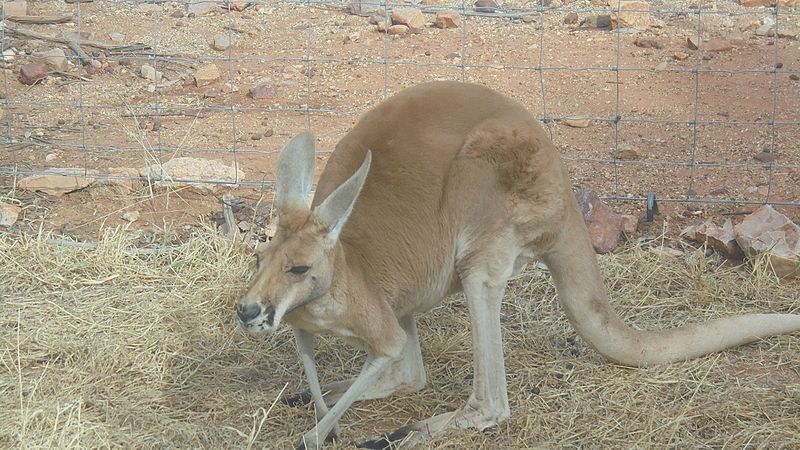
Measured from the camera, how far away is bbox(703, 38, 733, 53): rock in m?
7.93

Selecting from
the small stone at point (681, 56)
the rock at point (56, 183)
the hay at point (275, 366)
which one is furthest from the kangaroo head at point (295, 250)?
the small stone at point (681, 56)

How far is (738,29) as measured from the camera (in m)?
8.40

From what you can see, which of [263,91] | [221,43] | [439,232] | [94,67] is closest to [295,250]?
[439,232]

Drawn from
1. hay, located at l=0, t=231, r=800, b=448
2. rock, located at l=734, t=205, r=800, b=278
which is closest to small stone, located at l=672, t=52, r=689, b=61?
rock, located at l=734, t=205, r=800, b=278

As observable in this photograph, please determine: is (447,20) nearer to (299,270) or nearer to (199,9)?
(199,9)

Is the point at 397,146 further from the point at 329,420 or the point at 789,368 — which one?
the point at 789,368

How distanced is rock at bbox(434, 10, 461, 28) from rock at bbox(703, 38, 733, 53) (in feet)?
6.30

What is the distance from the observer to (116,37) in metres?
8.31

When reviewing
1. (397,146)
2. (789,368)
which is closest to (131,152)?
(397,146)

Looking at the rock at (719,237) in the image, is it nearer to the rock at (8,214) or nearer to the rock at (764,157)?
the rock at (764,157)

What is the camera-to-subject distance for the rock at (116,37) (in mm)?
8266

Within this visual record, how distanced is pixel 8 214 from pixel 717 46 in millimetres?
5120

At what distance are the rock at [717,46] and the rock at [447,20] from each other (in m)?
1.92

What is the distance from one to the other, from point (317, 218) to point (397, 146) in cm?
61
